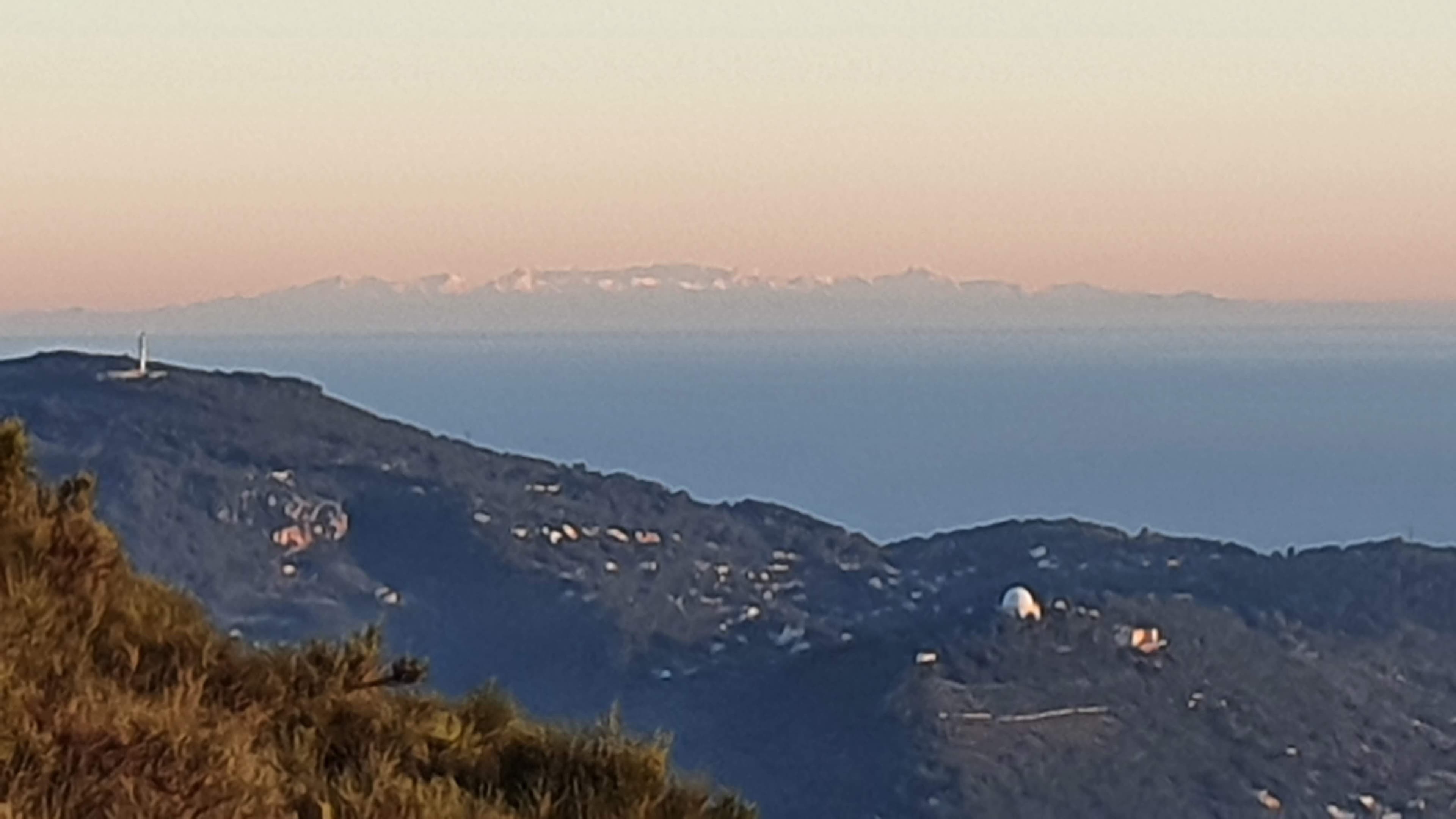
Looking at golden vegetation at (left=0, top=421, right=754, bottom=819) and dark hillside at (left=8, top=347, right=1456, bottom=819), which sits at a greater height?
golden vegetation at (left=0, top=421, right=754, bottom=819)

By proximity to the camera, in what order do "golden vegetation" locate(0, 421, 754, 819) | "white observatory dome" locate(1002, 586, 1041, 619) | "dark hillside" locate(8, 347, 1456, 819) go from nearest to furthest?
"golden vegetation" locate(0, 421, 754, 819)
"dark hillside" locate(8, 347, 1456, 819)
"white observatory dome" locate(1002, 586, 1041, 619)

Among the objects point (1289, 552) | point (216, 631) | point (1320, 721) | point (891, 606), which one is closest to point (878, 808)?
Answer: point (1320, 721)

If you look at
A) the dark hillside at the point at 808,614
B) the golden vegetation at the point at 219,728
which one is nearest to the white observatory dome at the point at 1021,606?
the dark hillside at the point at 808,614

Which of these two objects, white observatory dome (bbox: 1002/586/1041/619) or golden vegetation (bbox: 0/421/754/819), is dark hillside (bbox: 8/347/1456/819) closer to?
white observatory dome (bbox: 1002/586/1041/619)

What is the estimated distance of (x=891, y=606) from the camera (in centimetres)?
5841

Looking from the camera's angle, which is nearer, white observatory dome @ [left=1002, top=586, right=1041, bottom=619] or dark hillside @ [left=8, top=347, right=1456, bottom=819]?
dark hillside @ [left=8, top=347, right=1456, bottom=819]

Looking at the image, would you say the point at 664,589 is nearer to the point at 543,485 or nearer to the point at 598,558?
the point at 598,558

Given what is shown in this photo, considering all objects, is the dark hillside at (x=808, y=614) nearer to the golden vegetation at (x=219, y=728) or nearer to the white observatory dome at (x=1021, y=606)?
the white observatory dome at (x=1021, y=606)

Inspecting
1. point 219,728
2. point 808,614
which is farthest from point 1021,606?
point 219,728

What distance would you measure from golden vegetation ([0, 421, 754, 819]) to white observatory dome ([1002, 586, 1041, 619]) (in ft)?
139

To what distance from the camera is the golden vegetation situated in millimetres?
4977

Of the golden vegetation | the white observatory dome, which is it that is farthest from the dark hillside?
the golden vegetation

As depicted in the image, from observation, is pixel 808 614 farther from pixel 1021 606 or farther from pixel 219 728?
pixel 219 728

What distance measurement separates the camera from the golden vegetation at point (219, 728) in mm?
4977
